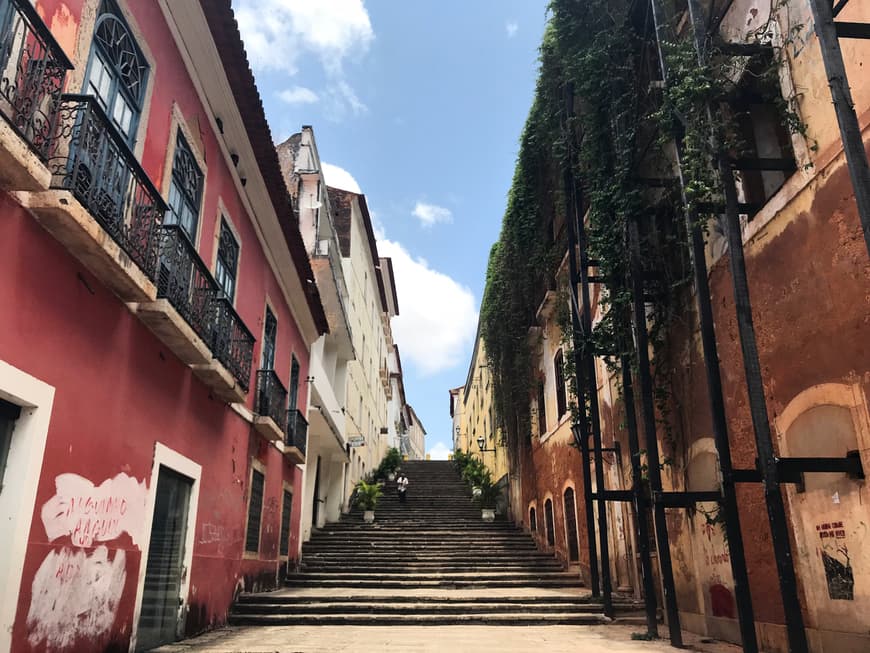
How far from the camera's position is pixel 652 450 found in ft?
21.8

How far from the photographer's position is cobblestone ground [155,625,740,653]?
21.0 ft

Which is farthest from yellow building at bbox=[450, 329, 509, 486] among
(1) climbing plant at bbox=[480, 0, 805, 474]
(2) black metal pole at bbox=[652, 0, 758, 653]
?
(2) black metal pole at bbox=[652, 0, 758, 653]

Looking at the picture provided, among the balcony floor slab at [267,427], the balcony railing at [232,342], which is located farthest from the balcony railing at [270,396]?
the balcony railing at [232,342]

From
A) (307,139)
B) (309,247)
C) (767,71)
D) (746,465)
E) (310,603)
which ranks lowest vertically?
(310,603)

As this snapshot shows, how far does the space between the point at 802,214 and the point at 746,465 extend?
2.60 m

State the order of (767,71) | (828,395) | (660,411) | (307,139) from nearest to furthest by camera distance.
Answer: (828,395), (767,71), (660,411), (307,139)

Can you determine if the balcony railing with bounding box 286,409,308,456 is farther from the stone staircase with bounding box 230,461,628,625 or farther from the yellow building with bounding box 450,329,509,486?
the yellow building with bounding box 450,329,509,486

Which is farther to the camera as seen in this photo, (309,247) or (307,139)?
(307,139)

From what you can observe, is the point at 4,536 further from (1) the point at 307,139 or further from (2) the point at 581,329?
(1) the point at 307,139

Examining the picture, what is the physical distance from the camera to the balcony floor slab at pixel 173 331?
208 inches

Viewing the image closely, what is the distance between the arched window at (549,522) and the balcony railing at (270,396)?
22.6 feet

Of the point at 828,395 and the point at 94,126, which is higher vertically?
the point at 94,126

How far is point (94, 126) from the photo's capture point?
4195 millimetres

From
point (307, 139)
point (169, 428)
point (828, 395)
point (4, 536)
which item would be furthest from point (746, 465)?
point (307, 139)
